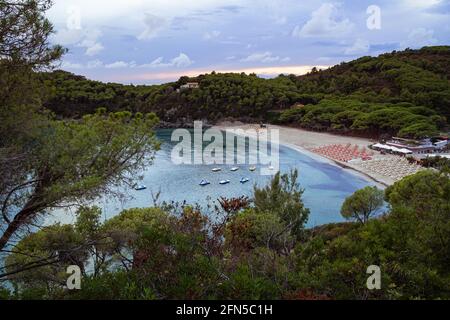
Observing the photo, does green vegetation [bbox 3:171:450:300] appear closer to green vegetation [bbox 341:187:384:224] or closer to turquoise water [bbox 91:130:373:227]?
green vegetation [bbox 341:187:384:224]

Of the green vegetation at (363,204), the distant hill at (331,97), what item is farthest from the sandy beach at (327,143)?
the green vegetation at (363,204)

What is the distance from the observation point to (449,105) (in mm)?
55500

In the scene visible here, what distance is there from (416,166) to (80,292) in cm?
3319

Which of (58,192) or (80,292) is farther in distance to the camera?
(58,192)

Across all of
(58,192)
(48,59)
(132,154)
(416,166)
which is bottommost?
(416,166)

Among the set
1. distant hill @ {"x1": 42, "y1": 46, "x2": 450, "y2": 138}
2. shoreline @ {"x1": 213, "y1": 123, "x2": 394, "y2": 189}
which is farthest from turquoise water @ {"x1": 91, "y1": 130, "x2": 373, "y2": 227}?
distant hill @ {"x1": 42, "y1": 46, "x2": 450, "y2": 138}

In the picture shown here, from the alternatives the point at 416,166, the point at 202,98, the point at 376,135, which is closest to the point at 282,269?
the point at 416,166

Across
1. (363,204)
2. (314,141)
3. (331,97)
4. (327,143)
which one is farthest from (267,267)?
(331,97)

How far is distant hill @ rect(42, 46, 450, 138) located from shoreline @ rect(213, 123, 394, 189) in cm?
194

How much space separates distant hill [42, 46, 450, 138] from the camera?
50125 mm

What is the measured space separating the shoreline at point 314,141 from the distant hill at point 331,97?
1.94 meters

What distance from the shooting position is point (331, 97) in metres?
65.6
